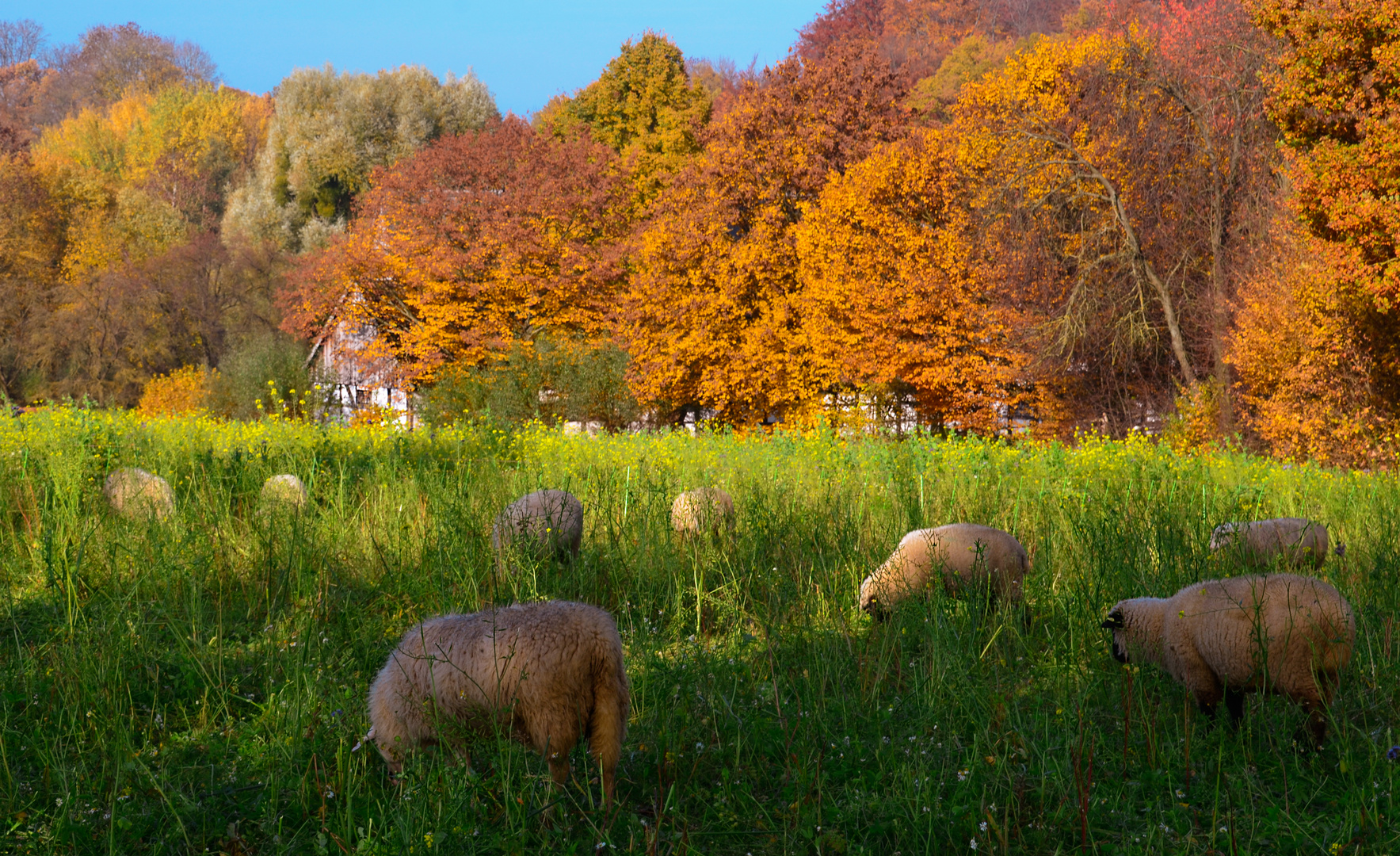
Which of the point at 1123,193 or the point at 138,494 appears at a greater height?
the point at 1123,193

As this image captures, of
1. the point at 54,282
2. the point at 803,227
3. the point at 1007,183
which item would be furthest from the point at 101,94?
the point at 1007,183

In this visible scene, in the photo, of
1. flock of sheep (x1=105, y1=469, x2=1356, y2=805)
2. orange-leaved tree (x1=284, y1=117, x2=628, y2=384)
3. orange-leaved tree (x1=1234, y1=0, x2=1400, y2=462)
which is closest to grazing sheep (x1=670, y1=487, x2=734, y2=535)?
flock of sheep (x1=105, y1=469, x2=1356, y2=805)

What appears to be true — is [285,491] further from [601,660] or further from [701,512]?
[601,660]

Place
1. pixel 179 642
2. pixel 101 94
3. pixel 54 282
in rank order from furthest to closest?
pixel 101 94
pixel 54 282
pixel 179 642

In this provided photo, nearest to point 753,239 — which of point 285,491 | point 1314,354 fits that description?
point 1314,354

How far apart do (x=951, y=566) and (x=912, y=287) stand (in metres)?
15.1

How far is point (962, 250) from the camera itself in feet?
66.8

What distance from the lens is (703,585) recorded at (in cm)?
618

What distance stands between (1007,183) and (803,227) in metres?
4.84

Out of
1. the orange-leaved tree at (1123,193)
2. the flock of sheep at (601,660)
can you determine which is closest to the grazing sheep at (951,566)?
the flock of sheep at (601,660)

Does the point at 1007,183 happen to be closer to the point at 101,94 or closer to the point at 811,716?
the point at 811,716

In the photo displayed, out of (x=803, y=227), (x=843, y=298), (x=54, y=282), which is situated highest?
(x=54, y=282)

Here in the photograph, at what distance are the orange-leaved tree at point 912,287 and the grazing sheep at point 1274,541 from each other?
42.8 ft

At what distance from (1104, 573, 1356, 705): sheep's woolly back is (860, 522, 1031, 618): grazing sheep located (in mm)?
1270
